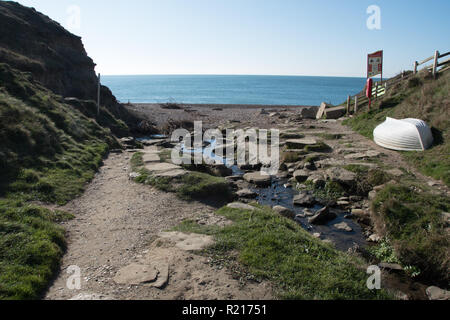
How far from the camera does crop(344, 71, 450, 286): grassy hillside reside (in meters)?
7.51

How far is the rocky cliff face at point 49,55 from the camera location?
22516mm

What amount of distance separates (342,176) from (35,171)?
10629mm

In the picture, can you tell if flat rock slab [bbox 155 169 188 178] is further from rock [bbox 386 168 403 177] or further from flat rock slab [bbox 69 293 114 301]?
rock [bbox 386 168 403 177]

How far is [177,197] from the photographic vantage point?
31.6ft

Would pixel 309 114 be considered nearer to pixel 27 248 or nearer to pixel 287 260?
pixel 287 260

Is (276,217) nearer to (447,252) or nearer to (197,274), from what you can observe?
(197,274)

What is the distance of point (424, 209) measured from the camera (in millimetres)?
9102

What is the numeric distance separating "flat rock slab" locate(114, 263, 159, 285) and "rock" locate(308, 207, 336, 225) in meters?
6.07

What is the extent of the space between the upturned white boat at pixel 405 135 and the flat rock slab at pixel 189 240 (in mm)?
11468

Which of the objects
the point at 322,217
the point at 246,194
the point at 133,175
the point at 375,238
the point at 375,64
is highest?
the point at 375,64

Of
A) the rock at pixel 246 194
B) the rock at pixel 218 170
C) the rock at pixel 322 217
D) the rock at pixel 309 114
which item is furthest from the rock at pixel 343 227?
the rock at pixel 309 114

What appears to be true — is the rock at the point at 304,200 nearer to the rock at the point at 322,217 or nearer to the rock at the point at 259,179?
the rock at the point at 322,217

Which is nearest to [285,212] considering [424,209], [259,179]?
[424,209]
